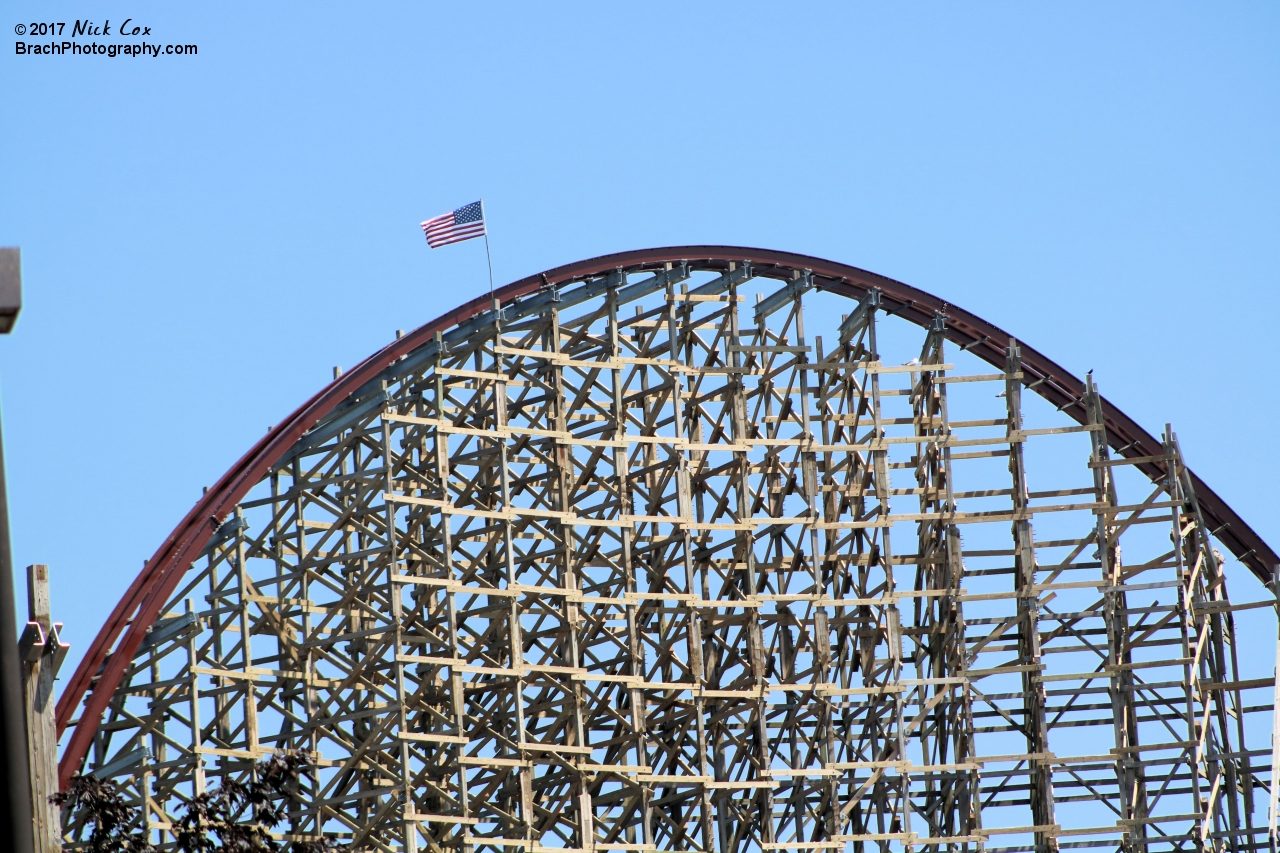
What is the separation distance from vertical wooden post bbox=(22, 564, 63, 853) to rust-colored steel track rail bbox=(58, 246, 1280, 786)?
382 inches

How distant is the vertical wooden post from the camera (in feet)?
33.9

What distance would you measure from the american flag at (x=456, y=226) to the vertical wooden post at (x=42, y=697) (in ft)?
44.8

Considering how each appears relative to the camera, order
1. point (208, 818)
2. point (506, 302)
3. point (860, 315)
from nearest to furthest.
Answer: point (208, 818) < point (506, 302) < point (860, 315)

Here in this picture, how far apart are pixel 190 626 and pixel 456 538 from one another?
357 cm

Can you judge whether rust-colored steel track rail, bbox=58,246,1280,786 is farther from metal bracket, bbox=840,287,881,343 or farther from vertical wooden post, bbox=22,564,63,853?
vertical wooden post, bbox=22,564,63,853

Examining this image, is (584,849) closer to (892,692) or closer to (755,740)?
(755,740)

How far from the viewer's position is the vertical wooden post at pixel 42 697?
1034 centimetres

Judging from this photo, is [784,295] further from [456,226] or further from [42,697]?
[42,697]

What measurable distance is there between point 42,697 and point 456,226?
14312mm

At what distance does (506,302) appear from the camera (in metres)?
24.7

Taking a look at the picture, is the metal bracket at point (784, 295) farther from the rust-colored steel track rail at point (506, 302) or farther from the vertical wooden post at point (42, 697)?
the vertical wooden post at point (42, 697)

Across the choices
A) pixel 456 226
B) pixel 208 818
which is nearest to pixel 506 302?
pixel 456 226

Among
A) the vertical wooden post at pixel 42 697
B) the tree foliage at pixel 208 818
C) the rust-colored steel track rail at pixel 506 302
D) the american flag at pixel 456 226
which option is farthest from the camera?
the american flag at pixel 456 226

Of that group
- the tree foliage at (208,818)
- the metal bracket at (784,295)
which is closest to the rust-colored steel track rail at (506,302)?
the metal bracket at (784,295)
